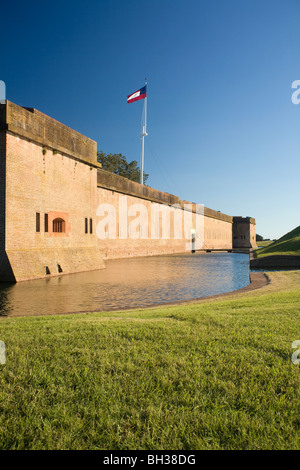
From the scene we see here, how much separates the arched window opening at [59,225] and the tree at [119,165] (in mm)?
41319

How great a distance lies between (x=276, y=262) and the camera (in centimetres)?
1894

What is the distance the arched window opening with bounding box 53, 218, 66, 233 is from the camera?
15.8 m

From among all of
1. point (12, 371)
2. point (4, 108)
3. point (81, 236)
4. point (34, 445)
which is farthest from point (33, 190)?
Answer: point (34, 445)

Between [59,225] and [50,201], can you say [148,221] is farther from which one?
[50,201]

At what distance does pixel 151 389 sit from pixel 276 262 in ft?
59.2

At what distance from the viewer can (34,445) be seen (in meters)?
2.02

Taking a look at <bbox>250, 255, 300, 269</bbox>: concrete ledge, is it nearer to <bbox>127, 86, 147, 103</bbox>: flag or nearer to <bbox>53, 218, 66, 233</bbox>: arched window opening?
<bbox>53, 218, 66, 233</bbox>: arched window opening

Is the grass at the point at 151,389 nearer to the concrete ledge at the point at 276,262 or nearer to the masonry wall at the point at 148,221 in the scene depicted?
the concrete ledge at the point at 276,262

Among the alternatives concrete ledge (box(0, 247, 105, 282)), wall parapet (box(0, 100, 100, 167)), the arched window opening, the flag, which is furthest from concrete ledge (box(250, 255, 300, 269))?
the flag

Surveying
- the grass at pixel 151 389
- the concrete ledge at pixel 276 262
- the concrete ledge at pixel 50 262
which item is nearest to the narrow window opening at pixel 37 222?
the concrete ledge at pixel 50 262

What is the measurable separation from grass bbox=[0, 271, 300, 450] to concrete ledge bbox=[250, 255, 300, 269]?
15.7 m

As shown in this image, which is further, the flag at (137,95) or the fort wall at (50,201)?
the flag at (137,95)

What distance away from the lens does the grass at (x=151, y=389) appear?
2.09 metres
